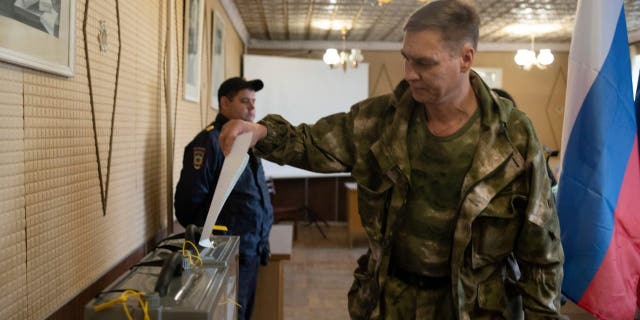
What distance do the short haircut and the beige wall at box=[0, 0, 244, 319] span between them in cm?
85

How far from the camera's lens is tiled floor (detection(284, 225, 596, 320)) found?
150 inches

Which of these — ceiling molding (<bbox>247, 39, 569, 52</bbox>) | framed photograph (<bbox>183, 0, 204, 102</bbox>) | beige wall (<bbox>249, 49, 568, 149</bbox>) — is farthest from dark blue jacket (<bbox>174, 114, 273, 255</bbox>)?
beige wall (<bbox>249, 49, 568, 149</bbox>)

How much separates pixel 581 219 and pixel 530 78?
689 centimetres

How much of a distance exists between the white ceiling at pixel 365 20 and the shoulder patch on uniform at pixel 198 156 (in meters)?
2.88

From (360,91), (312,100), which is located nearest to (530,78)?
(360,91)

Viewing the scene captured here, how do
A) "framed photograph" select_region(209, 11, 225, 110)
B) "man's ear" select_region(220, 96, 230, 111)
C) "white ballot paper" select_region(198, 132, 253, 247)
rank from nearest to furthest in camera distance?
"white ballot paper" select_region(198, 132, 253, 247) → "man's ear" select_region(220, 96, 230, 111) → "framed photograph" select_region(209, 11, 225, 110)

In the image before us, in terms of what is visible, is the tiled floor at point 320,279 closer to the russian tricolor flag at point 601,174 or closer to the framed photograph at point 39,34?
the russian tricolor flag at point 601,174

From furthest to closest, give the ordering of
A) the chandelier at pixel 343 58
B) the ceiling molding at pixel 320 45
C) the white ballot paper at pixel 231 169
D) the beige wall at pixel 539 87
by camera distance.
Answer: the beige wall at pixel 539 87 → the ceiling molding at pixel 320 45 → the chandelier at pixel 343 58 → the white ballot paper at pixel 231 169

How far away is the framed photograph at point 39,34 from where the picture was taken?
101 centimetres

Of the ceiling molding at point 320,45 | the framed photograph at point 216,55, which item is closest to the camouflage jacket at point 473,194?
the framed photograph at point 216,55

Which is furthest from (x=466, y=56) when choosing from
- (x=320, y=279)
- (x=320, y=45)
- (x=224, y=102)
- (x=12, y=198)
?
(x=320, y=45)

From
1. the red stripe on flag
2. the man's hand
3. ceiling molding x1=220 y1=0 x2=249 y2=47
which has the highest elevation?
ceiling molding x1=220 y1=0 x2=249 y2=47

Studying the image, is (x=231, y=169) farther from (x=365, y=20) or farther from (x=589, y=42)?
(x=365, y=20)

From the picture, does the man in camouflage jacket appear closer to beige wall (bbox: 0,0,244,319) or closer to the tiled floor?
beige wall (bbox: 0,0,244,319)
